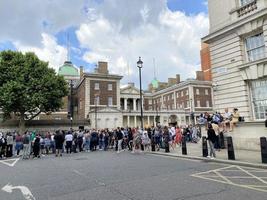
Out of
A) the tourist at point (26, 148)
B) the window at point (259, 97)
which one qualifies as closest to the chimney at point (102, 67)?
the tourist at point (26, 148)

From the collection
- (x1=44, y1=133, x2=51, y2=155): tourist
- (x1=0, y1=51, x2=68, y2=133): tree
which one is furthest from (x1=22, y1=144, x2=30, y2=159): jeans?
(x1=0, y1=51, x2=68, y2=133): tree

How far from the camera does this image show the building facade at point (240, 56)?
51.3 feet

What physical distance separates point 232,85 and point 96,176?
1182 centimetres

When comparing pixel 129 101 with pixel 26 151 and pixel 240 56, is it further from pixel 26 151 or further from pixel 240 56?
pixel 240 56

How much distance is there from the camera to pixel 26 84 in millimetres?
41844

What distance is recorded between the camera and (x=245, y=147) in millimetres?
15633

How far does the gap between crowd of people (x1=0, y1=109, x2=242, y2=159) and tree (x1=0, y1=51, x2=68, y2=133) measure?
64.1 ft

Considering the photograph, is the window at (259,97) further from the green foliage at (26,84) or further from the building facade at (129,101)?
the building facade at (129,101)

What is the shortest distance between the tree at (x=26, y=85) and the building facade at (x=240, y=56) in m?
30.8

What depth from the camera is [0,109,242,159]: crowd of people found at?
55.0ft

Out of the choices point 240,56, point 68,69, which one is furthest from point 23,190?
point 68,69

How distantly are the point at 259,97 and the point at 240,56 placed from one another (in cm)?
292

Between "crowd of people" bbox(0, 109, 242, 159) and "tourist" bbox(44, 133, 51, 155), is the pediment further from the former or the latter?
"tourist" bbox(44, 133, 51, 155)

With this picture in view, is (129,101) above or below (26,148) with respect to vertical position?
above
